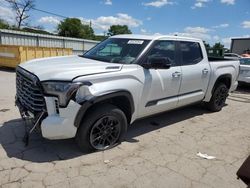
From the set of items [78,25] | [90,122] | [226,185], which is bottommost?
[226,185]

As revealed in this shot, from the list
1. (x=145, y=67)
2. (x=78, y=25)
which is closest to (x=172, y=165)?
(x=145, y=67)

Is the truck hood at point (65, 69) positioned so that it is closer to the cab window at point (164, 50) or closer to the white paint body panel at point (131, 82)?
the white paint body panel at point (131, 82)

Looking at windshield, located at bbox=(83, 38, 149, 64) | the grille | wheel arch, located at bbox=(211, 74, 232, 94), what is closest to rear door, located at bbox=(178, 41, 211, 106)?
wheel arch, located at bbox=(211, 74, 232, 94)

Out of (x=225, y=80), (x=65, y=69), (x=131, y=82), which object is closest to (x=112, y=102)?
(x=131, y=82)

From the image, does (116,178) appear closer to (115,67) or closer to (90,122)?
(90,122)

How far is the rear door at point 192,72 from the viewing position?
205 inches

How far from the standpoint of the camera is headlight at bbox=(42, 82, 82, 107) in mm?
3395

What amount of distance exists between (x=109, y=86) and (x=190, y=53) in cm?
250

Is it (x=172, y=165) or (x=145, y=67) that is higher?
(x=145, y=67)

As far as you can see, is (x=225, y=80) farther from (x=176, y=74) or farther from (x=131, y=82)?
(x=131, y=82)

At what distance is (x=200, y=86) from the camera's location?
5.71 meters

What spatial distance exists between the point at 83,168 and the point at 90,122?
636 millimetres

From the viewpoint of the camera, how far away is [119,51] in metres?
4.72

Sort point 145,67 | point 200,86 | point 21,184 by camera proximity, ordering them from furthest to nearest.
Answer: point 200,86
point 145,67
point 21,184
